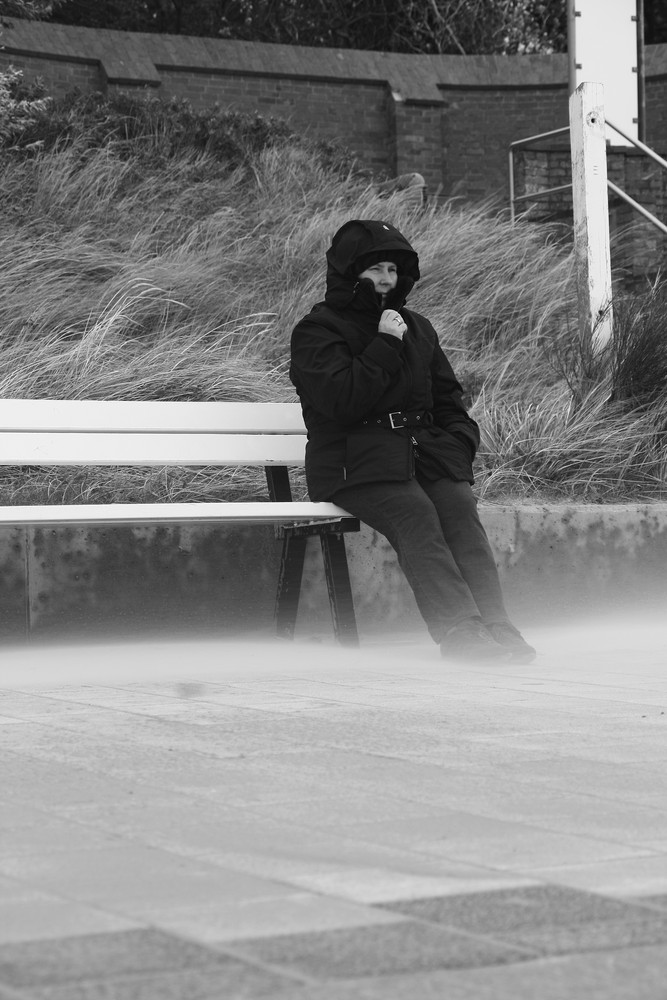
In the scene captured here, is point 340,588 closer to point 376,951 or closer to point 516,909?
point 516,909

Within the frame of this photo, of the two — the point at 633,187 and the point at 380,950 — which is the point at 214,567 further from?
the point at 633,187

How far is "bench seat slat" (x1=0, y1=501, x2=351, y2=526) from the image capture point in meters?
5.34

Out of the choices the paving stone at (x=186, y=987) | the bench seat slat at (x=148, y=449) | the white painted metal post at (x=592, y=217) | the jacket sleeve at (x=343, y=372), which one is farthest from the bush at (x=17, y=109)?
the paving stone at (x=186, y=987)

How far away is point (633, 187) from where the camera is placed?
13031 mm

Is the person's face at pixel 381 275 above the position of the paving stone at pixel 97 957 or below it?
above

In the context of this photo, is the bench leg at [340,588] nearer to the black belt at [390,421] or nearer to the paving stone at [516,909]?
the black belt at [390,421]

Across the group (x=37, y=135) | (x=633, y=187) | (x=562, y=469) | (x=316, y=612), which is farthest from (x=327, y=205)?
(x=316, y=612)

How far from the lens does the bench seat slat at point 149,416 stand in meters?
5.79

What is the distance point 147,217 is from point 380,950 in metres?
8.72

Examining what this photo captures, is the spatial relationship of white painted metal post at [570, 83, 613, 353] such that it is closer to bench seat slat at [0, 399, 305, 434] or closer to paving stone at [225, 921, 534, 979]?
bench seat slat at [0, 399, 305, 434]

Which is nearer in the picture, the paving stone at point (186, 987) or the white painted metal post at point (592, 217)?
the paving stone at point (186, 987)

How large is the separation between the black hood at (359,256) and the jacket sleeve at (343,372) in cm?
20

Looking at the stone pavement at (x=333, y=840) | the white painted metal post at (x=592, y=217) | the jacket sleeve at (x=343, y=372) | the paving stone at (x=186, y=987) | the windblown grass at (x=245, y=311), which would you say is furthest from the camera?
the white painted metal post at (x=592, y=217)

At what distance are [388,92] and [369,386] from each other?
1050 centimetres
